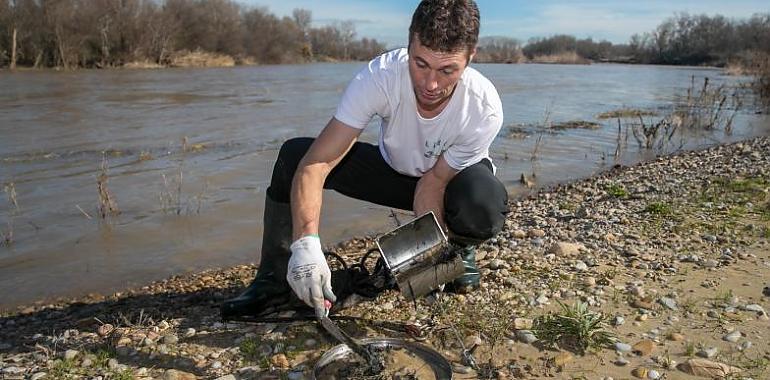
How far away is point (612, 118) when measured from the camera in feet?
45.9

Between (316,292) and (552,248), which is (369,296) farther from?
(552,248)

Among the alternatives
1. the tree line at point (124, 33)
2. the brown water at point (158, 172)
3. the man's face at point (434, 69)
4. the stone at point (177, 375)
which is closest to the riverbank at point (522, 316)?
the stone at point (177, 375)

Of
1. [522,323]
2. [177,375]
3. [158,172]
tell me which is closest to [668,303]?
[522,323]

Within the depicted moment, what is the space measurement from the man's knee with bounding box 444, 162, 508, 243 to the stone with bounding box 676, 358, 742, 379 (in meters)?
0.94

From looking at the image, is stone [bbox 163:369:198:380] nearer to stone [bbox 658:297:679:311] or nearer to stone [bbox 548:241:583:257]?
stone [bbox 658:297:679:311]

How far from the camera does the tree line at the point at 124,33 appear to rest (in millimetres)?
31094

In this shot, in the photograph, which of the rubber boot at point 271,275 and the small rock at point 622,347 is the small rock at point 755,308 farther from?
the rubber boot at point 271,275

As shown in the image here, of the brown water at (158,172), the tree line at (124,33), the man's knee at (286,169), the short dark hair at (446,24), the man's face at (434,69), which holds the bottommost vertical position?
the brown water at (158,172)

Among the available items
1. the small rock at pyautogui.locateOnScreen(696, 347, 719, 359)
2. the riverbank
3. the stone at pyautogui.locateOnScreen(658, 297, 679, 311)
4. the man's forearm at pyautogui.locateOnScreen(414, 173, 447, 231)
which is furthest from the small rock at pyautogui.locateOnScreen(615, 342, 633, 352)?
the man's forearm at pyautogui.locateOnScreen(414, 173, 447, 231)

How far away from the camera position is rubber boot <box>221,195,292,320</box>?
8.95ft

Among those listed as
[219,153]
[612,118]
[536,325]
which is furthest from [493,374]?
[612,118]

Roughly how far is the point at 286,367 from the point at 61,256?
2.86 m

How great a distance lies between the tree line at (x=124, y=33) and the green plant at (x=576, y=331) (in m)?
33.7

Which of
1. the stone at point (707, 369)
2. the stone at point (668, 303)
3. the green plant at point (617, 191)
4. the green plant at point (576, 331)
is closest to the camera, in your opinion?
the stone at point (707, 369)
